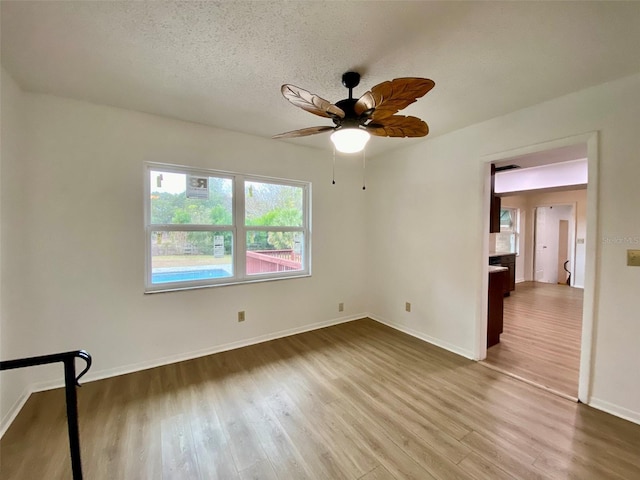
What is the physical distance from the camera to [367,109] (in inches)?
63.1

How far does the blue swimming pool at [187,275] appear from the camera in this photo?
8.98 ft

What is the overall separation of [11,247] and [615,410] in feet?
15.5

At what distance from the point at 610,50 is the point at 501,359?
275 cm

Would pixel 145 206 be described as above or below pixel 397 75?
below

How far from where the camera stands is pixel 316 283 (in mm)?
3719

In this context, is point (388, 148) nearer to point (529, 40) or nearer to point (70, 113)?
point (529, 40)

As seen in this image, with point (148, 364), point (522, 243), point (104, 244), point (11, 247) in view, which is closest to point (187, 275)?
point (104, 244)

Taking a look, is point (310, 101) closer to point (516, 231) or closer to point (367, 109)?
point (367, 109)

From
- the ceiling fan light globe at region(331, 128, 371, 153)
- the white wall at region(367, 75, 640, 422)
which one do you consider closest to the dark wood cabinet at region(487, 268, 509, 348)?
the white wall at region(367, 75, 640, 422)

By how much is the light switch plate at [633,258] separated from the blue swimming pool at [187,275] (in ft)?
11.7

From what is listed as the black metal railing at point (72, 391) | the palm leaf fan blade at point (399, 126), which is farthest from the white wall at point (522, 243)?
the black metal railing at point (72, 391)

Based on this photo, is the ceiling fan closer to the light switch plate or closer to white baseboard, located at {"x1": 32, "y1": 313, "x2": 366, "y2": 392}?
the light switch plate

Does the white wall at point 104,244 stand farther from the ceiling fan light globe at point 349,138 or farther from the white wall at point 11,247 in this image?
the ceiling fan light globe at point 349,138

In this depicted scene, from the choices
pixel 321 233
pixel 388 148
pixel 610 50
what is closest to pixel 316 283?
pixel 321 233
